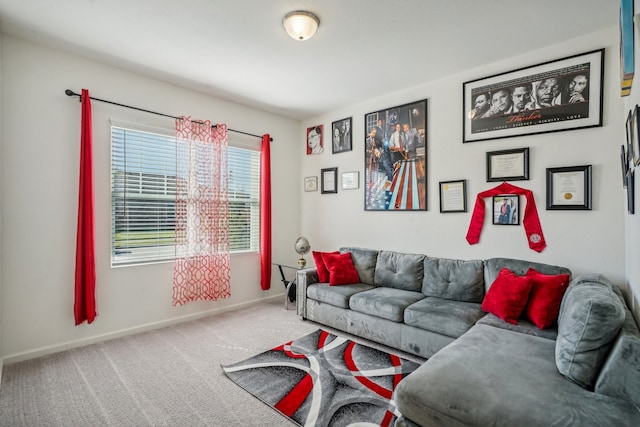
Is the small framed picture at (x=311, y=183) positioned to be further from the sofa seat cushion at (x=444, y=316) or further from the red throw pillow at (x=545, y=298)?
the red throw pillow at (x=545, y=298)

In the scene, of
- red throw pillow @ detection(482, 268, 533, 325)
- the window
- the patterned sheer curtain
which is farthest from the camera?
the patterned sheer curtain

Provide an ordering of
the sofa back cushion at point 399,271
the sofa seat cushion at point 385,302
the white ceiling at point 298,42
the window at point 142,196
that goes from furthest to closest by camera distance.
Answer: the sofa back cushion at point 399,271 < the window at point 142,196 < the sofa seat cushion at point 385,302 < the white ceiling at point 298,42

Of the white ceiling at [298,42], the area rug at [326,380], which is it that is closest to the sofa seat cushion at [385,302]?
the area rug at [326,380]

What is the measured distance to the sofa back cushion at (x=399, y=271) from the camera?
3.31 meters

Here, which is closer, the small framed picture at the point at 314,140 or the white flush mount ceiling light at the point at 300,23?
the white flush mount ceiling light at the point at 300,23

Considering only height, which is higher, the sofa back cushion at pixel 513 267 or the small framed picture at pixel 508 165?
the small framed picture at pixel 508 165

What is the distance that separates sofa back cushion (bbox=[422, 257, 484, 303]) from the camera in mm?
2869

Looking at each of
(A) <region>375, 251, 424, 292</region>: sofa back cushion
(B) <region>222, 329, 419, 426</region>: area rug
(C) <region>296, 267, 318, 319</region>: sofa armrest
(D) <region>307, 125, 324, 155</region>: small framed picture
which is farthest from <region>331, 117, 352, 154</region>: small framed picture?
(B) <region>222, 329, 419, 426</region>: area rug

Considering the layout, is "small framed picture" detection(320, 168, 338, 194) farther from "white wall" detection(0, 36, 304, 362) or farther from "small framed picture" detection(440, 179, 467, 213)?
"white wall" detection(0, 36, 304, 362)

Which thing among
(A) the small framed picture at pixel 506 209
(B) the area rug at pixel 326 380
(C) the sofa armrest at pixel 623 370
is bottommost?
(B) the area rug at pixel 326 380

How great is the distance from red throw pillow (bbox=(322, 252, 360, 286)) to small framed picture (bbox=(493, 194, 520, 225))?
1.58m

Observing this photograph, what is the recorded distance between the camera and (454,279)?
118 inches

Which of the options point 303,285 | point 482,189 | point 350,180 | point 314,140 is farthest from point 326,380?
point 314,140

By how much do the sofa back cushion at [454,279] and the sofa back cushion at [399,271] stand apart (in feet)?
0.29
